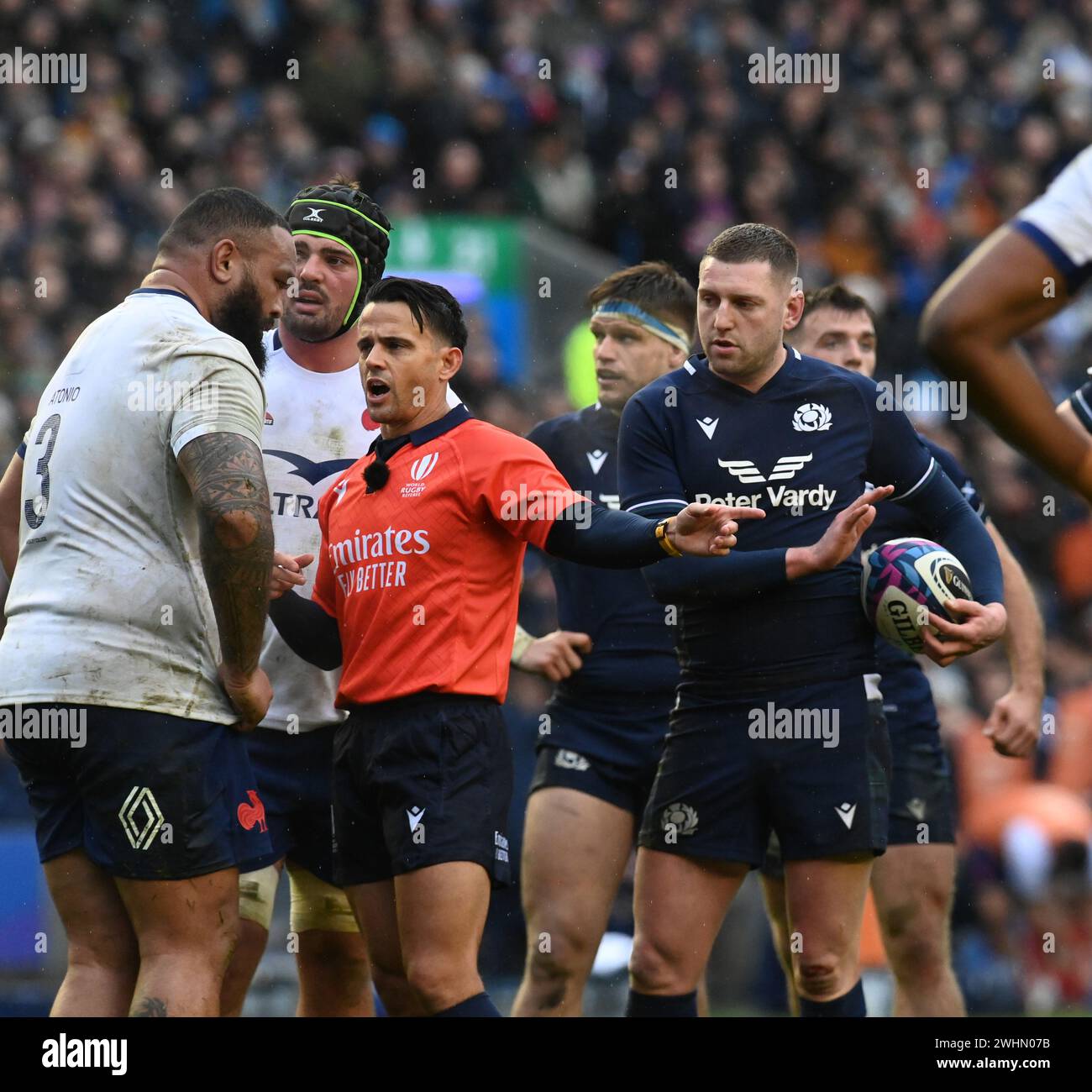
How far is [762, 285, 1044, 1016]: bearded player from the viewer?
21.2 feet

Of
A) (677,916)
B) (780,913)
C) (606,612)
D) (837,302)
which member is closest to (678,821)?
(677,916)

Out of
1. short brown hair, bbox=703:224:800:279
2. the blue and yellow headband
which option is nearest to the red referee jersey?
short brown hair, bbox=703:224:800:279

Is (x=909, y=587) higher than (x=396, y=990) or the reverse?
higher

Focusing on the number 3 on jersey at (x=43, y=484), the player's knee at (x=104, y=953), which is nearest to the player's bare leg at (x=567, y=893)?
the player's knee at (x=104, y=953)

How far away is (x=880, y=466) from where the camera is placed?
543 cm

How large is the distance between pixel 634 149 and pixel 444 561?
36.6 feet

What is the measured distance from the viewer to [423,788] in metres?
4.89

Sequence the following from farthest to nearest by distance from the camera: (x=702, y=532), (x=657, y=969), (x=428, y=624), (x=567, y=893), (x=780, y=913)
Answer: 1. (x=780, y=913)
2. (x=567, y=893)
3. (x=657, y=969)
4. (x=428, y=624)
5. (x=702, y=532)

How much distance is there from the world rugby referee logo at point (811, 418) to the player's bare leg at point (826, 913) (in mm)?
1298

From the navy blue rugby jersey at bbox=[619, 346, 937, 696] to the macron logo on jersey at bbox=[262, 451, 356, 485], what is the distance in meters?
1.06

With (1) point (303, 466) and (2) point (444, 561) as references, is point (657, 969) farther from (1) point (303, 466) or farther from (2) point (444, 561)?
(1) point (303, 466)

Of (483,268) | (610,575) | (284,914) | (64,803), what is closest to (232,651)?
(64,803)

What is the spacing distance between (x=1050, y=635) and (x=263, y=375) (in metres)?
8.16

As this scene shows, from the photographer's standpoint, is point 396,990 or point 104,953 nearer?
point 104,953
